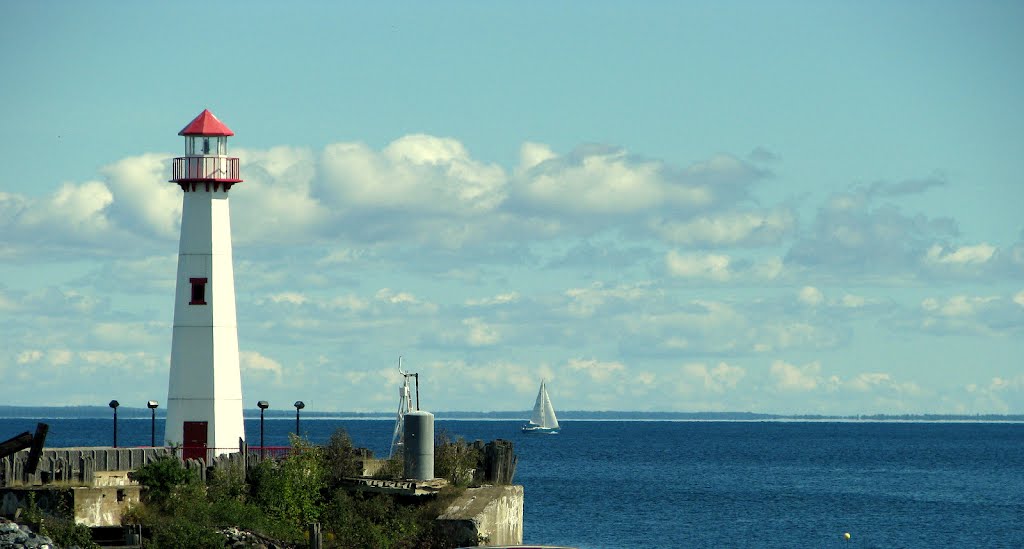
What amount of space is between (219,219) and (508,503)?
536 inches

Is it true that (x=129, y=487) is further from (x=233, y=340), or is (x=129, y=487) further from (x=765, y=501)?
(x=765, y=501)

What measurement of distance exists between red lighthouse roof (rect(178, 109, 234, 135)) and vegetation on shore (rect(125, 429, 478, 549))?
11126 millimetres

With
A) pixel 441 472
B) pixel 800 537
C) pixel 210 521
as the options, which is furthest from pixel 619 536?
pixel 210 521

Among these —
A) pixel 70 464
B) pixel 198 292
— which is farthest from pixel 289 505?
pixel 198 292

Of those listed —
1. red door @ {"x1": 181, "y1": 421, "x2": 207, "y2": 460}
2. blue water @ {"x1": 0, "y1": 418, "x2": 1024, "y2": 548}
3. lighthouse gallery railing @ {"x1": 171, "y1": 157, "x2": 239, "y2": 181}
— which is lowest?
blue water @ {"x1": 0, "y1": 418, "x2": 1024, "y2": 548}

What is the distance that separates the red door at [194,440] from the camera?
1875 inches

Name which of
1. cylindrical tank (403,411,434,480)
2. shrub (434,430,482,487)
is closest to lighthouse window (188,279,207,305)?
cylindrical tank (403,411,434,480)

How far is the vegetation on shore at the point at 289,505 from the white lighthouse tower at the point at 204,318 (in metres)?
3.68

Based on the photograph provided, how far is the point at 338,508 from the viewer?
4403 cm

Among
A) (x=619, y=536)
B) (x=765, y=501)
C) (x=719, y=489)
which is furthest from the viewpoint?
(x=719, y=489)

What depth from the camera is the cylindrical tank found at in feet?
149

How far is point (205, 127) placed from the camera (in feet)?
163

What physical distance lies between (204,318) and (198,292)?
0.90 meters

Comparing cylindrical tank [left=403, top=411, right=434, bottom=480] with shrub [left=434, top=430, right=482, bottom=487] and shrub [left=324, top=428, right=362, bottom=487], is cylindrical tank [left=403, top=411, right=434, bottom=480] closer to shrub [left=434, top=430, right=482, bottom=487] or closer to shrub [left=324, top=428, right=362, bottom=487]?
shrub [left=434, top=430, right=482, bottom=487]
